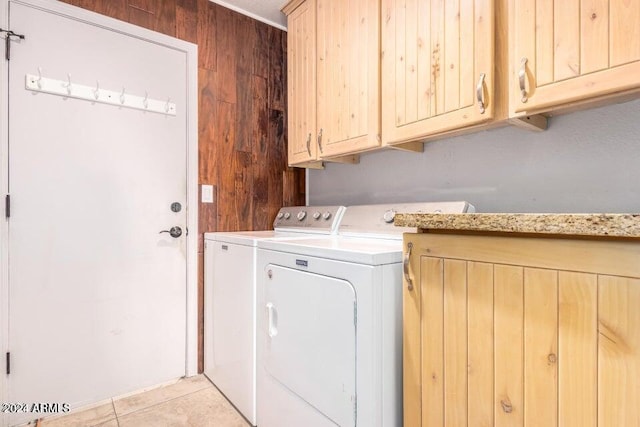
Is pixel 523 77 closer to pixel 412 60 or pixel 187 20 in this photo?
pixel 412 60

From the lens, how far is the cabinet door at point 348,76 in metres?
1.67

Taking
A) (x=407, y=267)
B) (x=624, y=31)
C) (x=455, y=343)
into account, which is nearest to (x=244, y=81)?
(x=407, y=267)

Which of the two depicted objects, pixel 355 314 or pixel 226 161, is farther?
pixel 226 161

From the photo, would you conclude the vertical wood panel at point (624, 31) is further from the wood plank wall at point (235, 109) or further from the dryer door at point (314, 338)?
the wood plank wall at point (235, 109)

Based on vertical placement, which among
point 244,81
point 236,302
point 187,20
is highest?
point 187,20

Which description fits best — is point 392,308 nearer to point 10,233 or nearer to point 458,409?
point 458,409

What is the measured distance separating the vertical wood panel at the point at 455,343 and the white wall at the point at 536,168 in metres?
0.75

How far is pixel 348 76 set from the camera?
5.94 feet

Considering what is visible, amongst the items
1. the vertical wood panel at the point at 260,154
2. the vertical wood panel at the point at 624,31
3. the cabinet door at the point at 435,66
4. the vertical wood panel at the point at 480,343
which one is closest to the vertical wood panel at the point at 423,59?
the cabinet door at the point at 435,66

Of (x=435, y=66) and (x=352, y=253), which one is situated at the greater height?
(x=435, y=66)

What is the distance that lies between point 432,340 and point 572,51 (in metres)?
0.99

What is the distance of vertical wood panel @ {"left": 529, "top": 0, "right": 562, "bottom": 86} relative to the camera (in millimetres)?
1074

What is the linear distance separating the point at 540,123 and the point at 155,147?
79.7 inches

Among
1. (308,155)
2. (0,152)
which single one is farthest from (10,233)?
(308,155)
